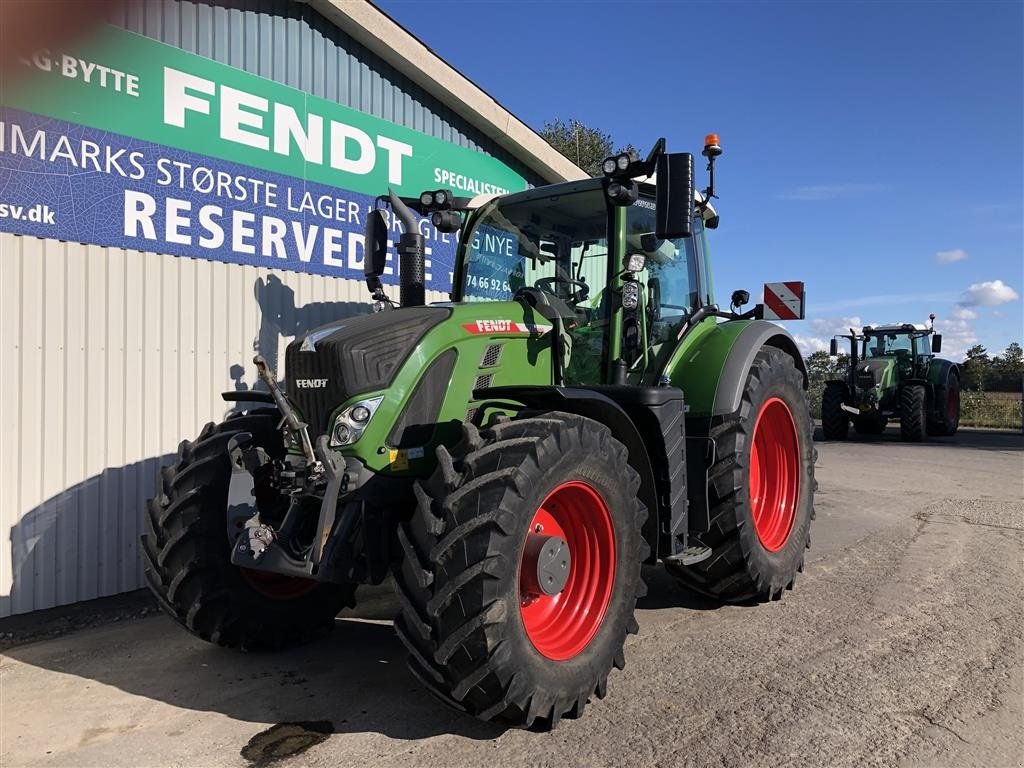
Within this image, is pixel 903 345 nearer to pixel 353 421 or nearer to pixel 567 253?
pixel 567 253

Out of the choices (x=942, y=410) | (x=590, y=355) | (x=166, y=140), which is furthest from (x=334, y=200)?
Result: (x=942, y=410)

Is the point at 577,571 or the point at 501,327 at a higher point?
the point at 501,327

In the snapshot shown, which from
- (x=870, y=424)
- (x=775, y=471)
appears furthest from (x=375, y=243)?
(x=870, y=424)

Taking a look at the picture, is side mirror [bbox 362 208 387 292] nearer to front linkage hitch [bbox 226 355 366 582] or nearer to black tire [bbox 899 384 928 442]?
front linkage hitch [bbox 226 355 366 582]

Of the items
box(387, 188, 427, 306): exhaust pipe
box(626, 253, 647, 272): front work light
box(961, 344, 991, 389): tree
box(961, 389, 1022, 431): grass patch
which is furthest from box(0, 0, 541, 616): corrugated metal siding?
box(961, 344, 991, 389): tree

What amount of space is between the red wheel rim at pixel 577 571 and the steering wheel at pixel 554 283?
156 centimetres

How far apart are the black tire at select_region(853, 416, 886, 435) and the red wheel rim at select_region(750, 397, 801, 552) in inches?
486

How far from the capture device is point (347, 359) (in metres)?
3.27

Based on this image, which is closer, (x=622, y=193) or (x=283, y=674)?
(x=283, y=674)

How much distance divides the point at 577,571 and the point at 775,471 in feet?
7.86

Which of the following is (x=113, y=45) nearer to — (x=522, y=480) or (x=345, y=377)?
(x=345, y=377)

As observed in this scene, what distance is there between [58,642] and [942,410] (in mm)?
16931

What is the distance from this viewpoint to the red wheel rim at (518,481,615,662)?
10.7 feet

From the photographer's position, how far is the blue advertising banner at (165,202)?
15.1ft
